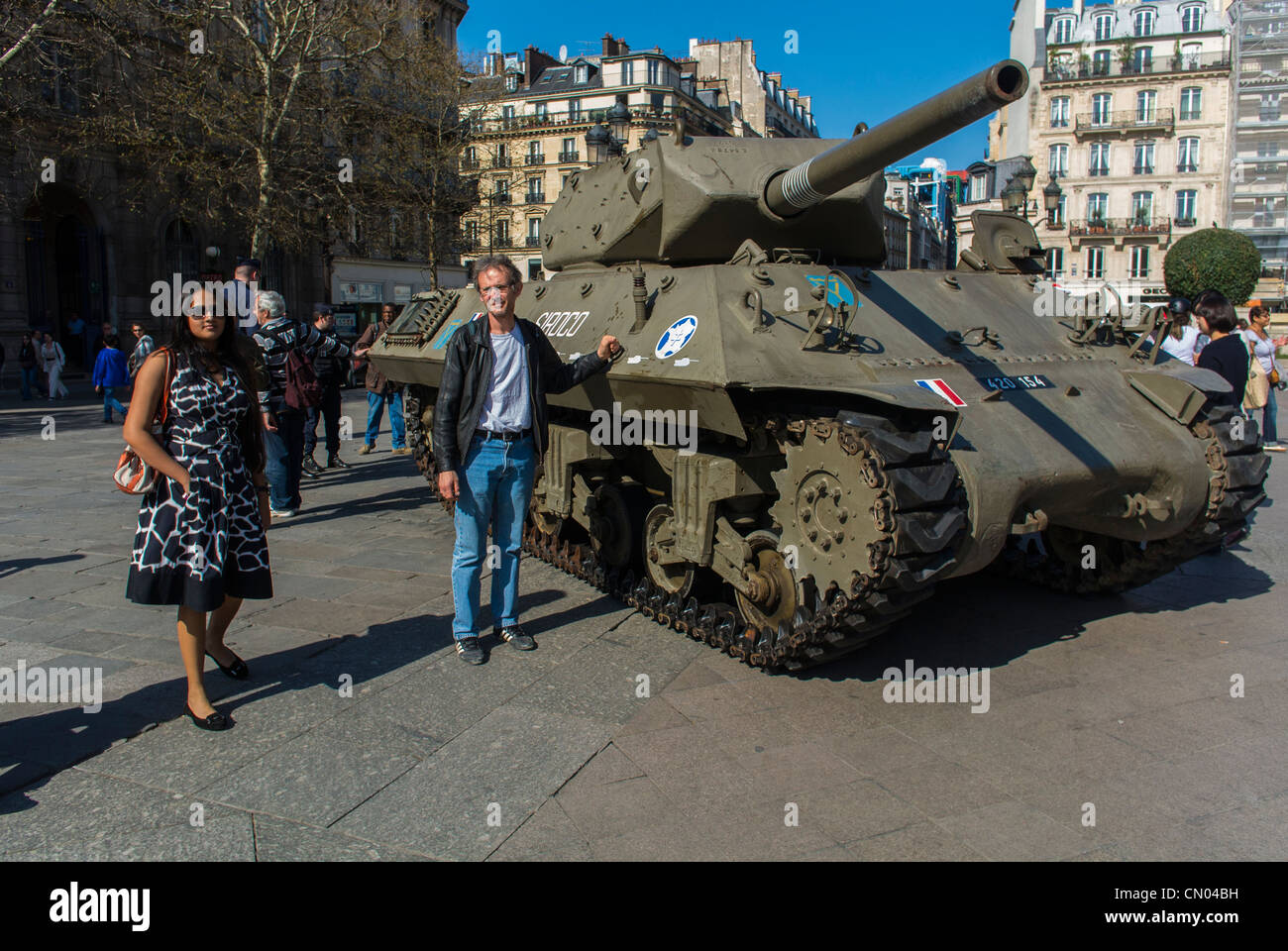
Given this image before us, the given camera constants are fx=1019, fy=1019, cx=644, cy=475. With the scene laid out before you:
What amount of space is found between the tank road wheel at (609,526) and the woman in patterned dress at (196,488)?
2699 millimetres

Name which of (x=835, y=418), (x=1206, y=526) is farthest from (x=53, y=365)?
(x=1206, y=526)

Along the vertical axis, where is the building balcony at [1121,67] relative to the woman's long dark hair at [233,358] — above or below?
above

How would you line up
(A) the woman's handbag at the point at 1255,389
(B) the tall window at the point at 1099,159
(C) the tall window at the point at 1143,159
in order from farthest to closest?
1. (B) the tall window at the point at 1099,159
2. (C) the tall window at the point at 1143,159
3. (A) the woman's handbag at the point at 1255,389

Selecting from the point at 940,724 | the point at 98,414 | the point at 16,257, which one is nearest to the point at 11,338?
the point at 16,257

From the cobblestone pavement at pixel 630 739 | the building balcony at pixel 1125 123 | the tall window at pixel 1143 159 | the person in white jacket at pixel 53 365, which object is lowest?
the cobblestone pavement at pixel 630 739

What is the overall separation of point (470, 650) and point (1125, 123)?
56.9 m

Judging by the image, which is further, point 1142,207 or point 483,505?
point 1142,207

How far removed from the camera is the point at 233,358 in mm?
4664

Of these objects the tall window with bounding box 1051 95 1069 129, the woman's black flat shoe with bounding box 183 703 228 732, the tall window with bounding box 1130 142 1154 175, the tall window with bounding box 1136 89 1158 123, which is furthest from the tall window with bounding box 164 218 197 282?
the tall window with bounding box 1136 89 1158 123

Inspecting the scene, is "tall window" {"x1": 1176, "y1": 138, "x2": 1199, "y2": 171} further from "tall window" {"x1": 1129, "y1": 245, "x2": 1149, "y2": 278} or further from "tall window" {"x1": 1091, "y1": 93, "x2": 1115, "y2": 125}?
"tall window" {"x1": 1129, "y1": 245, "x2": 1149, "y2": 278}

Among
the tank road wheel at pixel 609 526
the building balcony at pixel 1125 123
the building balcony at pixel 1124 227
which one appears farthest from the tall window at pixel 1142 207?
the tank road wheel at pixel 609 526

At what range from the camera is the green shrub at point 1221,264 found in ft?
139

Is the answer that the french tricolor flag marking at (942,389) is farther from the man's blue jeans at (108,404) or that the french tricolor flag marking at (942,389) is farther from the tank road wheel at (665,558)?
the man's blue jeans at (108,404)

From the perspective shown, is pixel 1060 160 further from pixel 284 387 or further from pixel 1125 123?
pixel 284 387
